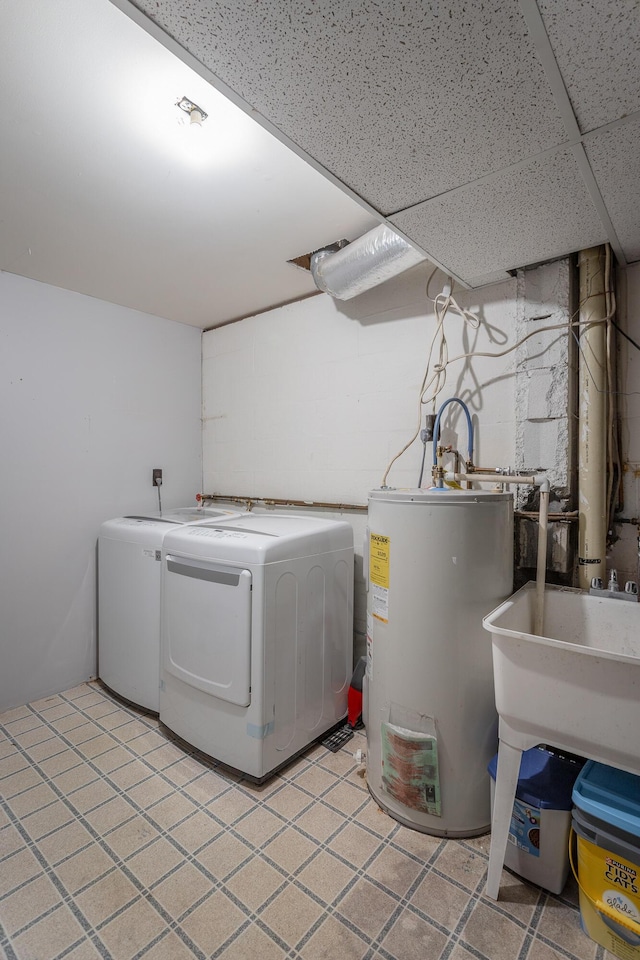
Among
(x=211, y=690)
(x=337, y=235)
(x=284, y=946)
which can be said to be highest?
(x=337, y=235)

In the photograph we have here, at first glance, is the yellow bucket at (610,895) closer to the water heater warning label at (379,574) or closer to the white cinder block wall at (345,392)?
the water heater warning label at (379,574)

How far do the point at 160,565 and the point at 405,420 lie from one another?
1443 mm

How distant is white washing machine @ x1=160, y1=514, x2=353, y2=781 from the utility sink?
2.84 feet

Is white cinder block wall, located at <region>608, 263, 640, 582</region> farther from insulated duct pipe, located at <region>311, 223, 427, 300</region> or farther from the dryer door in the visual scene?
the dryer door

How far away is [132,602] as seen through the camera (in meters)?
2.42

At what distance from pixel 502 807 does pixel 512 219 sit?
6.05 ft

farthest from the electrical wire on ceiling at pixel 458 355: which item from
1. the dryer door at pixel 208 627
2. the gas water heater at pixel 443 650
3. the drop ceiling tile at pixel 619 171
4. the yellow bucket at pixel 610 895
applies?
the yellow bucket at pixel 610 895

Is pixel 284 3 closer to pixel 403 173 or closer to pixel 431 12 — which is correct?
pixel 431 12

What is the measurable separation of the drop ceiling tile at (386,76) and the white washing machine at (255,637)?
4.49ft

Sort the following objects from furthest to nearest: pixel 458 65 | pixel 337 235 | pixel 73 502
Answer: pixel 73 502, pixel 337 235, pixel 458 65

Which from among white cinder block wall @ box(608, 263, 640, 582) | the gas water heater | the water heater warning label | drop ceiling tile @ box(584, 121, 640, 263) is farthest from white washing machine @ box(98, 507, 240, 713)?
drop ceiling tile @ box(584, 121, 640, 263)

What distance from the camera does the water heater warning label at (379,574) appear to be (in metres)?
1.67

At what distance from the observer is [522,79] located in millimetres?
954

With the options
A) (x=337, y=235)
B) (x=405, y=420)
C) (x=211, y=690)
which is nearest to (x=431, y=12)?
(x=337, y=235)
